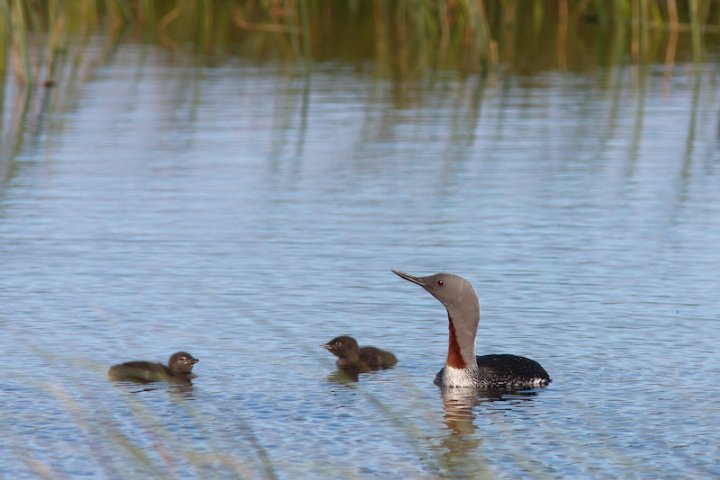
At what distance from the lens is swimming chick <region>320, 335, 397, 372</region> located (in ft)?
26.1

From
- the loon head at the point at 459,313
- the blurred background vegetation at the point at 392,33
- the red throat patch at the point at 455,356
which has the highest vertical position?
the loon head at the point at 459,313

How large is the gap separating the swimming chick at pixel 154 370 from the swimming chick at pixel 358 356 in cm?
71

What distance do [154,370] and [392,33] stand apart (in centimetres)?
1920

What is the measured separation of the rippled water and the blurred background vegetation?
8.68 feet

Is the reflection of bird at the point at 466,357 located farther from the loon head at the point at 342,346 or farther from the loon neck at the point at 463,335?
the loon head at the point at 342,346

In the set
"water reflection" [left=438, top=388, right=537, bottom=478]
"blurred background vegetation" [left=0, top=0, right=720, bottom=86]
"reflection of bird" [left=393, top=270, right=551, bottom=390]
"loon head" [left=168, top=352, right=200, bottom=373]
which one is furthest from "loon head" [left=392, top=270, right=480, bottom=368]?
"blurred background vegetation" [left=0, top=0, right=720, bottom=86]

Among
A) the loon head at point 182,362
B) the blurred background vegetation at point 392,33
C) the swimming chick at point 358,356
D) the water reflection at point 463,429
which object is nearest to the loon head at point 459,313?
the water reflection at point 463,429

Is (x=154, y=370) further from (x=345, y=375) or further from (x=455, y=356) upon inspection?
(x=455, y=356)

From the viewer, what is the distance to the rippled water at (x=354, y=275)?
264 inches

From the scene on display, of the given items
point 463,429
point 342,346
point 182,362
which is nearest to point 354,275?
point 342,346

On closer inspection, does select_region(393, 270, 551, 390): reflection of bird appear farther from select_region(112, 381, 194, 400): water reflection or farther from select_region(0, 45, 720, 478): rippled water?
select_region(112, 381, 194, 400): water reflection

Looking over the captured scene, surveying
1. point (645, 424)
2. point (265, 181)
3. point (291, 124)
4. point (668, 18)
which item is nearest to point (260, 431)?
point (645, 424)

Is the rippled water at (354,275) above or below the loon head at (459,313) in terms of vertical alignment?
below

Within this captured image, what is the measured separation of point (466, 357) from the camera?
7789 millimetres
